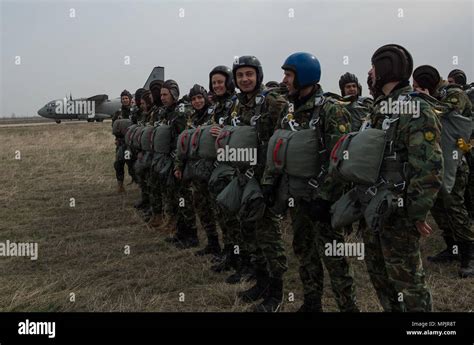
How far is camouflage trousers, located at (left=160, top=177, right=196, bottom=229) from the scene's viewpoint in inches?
293

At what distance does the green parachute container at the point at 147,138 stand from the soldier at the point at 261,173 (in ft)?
11.7

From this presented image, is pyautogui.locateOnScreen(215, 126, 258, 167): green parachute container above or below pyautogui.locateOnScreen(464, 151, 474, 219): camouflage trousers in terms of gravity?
above

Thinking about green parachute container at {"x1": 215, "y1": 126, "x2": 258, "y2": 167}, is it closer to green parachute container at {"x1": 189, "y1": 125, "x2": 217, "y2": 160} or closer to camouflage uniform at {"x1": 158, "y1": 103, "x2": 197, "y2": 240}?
green parachute container at {"x1": 189, "y1": 125, "x2": 217, "y2": 160}

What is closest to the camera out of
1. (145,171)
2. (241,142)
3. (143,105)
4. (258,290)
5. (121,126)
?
(241,142)

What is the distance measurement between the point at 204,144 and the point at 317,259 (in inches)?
95.0

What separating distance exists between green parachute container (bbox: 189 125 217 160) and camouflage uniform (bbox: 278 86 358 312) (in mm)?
1668

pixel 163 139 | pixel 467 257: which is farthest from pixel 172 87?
pixel 467 257

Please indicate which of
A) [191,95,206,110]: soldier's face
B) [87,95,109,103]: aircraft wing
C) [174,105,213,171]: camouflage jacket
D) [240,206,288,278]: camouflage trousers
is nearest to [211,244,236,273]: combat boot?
[240,206,288,278]: camouflage trousers

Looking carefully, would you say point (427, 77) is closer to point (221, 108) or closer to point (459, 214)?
point (459, 214)

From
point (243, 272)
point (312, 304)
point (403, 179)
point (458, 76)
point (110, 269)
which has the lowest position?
point (110, 269)

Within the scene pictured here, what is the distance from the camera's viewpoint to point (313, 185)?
4004 mm

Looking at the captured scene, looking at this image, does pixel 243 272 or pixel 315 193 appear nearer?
pixel 315 193

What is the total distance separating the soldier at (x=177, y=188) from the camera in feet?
24.4

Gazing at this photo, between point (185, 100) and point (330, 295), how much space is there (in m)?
4.45
